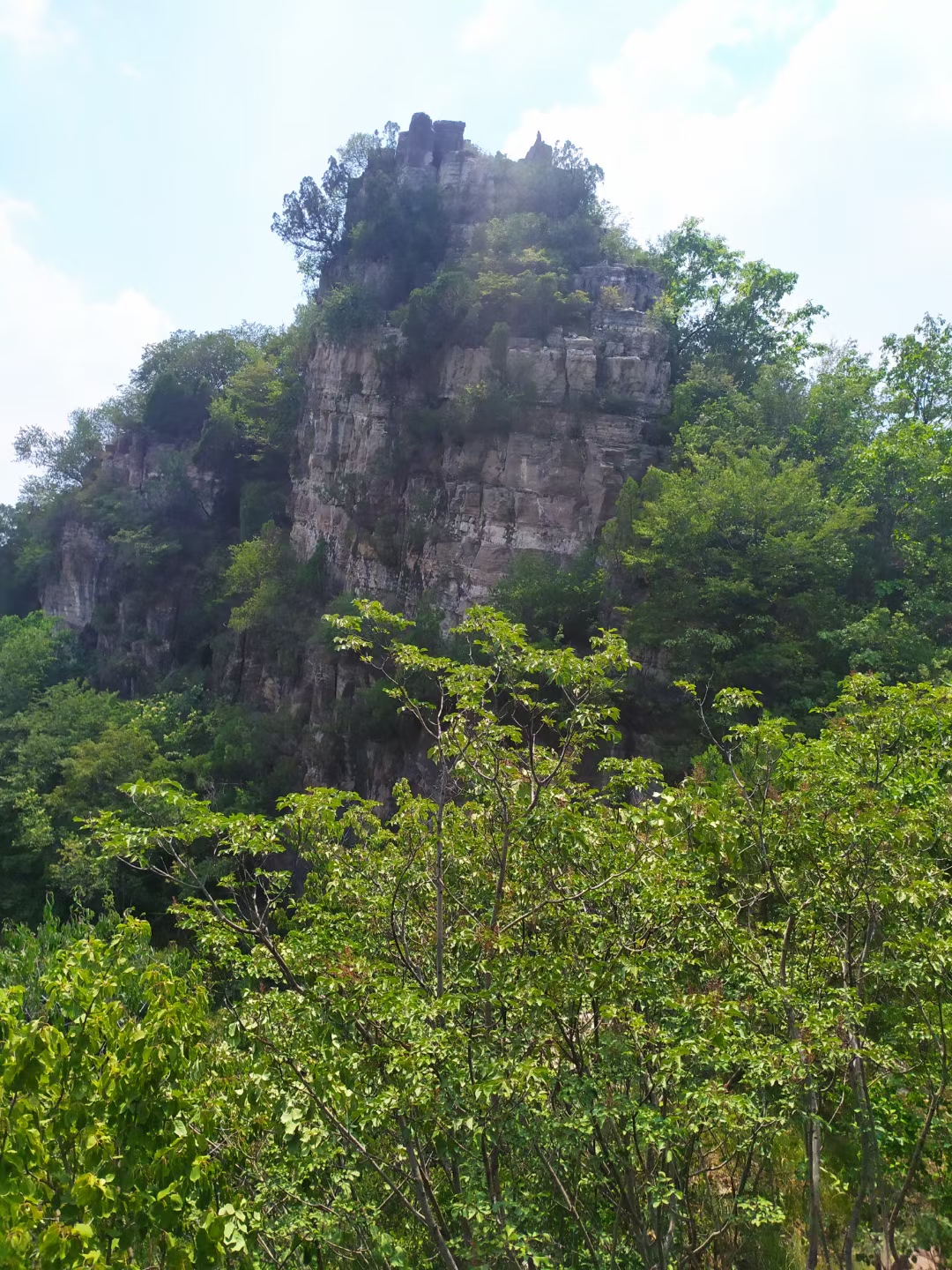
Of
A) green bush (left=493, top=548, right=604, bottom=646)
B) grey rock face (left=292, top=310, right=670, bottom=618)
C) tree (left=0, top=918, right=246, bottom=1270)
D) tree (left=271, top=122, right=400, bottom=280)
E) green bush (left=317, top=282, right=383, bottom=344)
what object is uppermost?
tree (left=271, top=122, right=400, bottom=280)

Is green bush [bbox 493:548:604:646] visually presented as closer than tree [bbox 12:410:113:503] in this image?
Yes

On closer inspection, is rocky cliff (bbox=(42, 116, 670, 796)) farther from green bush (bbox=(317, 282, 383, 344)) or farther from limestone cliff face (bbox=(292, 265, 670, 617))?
green bush (bbox=(317, 282, 383, 344))

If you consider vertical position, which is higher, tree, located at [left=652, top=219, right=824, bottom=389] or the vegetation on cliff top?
tree, located at [left=652, top=219, right=824, bottom=389]

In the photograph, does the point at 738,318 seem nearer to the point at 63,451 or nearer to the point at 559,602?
the point at 559,602

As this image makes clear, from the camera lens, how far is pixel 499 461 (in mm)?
22734

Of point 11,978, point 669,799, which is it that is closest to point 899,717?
point 669,799

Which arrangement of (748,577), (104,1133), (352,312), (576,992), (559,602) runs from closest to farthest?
(104,1133) < (576,992) < (748,577) < (559,602) < (352,312)

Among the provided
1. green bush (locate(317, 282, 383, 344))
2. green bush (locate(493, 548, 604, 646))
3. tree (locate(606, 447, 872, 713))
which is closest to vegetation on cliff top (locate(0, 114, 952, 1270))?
tree (locate(606, 447, 872, 713))

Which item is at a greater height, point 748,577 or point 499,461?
point 499,461

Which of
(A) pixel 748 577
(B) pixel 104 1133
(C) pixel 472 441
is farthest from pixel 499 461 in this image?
(B) pixel 104 1133

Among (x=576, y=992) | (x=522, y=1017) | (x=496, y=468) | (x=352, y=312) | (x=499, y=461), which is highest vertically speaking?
(x=352, y=312)

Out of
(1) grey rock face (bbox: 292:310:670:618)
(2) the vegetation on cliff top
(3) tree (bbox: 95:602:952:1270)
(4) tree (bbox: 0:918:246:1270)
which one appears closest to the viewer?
(4) tree (bbox: 0:918:246:1270)

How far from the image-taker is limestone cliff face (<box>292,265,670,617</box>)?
21875mm

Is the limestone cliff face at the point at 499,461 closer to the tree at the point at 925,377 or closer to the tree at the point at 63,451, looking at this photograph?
the tree at the point at 925,377
